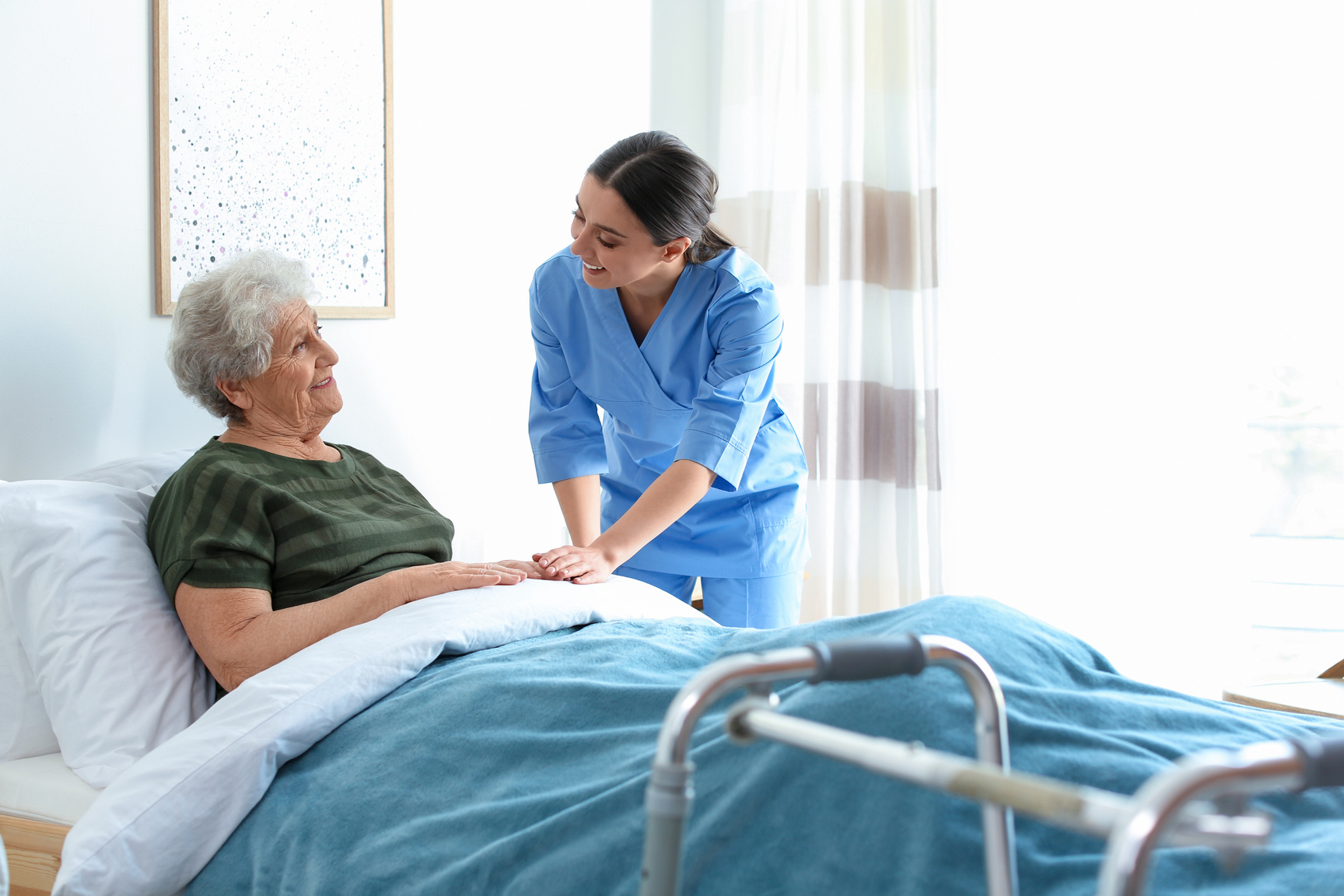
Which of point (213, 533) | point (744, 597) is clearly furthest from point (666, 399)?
point (213, 533)

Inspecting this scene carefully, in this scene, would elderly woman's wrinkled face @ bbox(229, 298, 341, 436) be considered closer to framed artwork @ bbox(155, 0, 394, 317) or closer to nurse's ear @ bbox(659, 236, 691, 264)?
framed artwork @ bbox(155, 0, 394, 317)

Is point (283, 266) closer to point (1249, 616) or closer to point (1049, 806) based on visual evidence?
point (1049, 806)

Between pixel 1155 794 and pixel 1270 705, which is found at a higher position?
pixel 1155 794

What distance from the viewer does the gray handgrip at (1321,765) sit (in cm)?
50

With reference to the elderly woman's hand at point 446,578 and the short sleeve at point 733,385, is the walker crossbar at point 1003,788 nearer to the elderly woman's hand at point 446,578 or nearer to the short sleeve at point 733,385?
the elderly woman's hand at point 446,578

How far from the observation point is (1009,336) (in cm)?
262

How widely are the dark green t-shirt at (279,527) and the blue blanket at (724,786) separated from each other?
28 centimetres

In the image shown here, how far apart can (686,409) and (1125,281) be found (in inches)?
46.3

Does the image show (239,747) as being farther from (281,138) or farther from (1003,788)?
(281,138)

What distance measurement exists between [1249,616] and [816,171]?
1.53 m

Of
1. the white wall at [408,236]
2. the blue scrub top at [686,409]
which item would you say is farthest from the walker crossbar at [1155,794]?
the white wall at [408,236]

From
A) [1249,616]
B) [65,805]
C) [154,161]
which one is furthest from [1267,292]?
[65,805]

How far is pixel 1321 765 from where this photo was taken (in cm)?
50

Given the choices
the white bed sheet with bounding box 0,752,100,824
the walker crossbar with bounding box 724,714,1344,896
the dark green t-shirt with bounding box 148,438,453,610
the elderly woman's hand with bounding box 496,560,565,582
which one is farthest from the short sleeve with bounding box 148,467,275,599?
the walker crossbar with bounding box 724,714,1344,896
